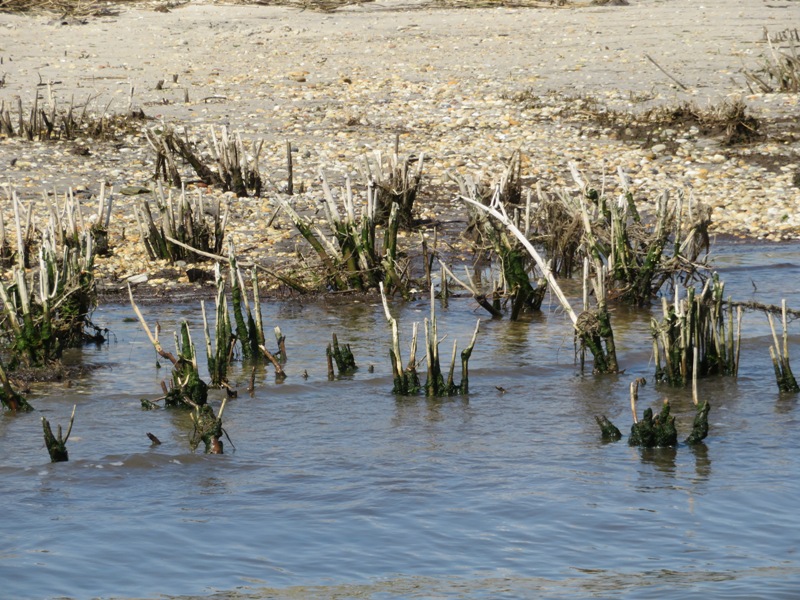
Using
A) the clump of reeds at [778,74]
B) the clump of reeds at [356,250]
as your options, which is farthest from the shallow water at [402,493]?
the clump of reeds at [778,74]

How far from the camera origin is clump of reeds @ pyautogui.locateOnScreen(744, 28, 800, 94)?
14.4m

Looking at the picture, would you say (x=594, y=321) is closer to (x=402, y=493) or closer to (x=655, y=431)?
(x=655, y=431)

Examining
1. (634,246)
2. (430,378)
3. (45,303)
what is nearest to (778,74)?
(634,246)

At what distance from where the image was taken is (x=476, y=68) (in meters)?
15.9

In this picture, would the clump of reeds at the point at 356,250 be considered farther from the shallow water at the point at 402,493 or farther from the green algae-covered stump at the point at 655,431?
the green algae-covered stump at the point at 655,431

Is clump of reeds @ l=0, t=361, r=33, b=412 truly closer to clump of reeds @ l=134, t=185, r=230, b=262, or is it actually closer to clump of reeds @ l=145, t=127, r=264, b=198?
clump of reeds @ l=134, t=185, r=230, b=262

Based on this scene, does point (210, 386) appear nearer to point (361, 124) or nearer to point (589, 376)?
point (589, 376)

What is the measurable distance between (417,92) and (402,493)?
33.0ft

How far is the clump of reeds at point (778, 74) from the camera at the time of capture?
14394mm

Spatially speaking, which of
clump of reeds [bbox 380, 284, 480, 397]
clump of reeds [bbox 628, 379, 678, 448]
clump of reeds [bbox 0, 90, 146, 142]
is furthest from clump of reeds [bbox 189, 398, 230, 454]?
clump of reeds [bbox 0, 90, 146, 142]

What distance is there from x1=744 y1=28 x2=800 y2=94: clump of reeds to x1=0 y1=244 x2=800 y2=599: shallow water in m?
7.71

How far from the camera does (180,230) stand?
9.54 metres

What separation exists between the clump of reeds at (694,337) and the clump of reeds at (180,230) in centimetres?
392

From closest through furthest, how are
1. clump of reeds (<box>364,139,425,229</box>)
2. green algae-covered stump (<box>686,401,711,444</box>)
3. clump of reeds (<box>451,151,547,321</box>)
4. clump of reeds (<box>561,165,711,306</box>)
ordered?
green algae-covered stump (<box>686,401,711,444</box>), clump of reeds (<box>451,151,547,321</box>), clump of reeds (<box>561,165,711,306</box>), clump of reeds (<box>364,139,425,229</box>)
